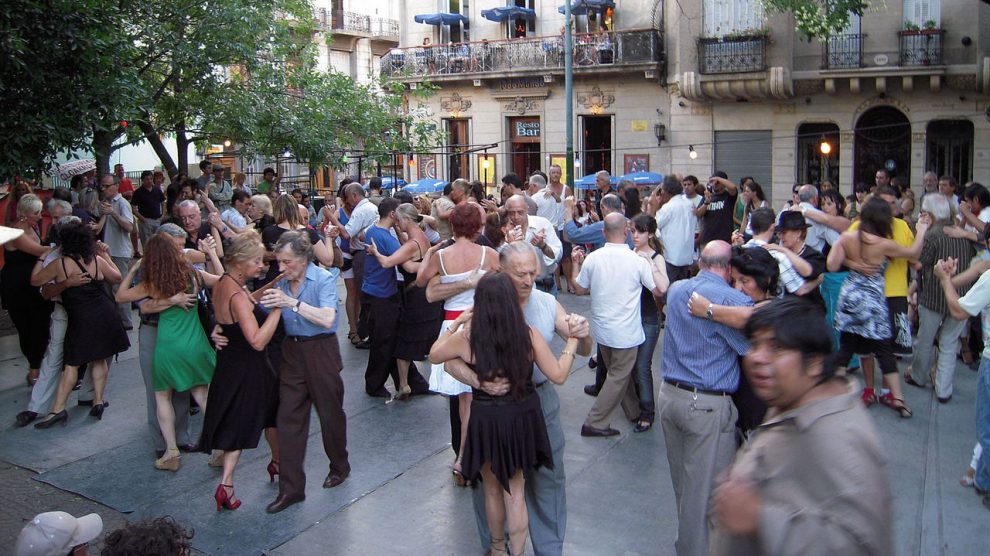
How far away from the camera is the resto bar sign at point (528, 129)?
1136 inches

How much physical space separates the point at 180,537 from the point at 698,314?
2.77 m

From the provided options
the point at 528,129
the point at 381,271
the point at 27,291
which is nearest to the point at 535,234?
the point at 381,271

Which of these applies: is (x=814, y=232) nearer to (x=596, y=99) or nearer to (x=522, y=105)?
(x=596, y=99)

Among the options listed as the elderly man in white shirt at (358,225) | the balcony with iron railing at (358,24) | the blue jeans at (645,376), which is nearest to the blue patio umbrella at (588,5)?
the balcony with iron railing at (358,24)

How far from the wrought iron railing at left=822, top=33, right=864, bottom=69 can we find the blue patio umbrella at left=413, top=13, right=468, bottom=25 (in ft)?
39.1

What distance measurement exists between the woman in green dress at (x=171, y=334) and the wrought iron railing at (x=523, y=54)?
21291 millimetres

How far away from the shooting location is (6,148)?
8273mm

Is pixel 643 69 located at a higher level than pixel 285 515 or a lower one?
higher

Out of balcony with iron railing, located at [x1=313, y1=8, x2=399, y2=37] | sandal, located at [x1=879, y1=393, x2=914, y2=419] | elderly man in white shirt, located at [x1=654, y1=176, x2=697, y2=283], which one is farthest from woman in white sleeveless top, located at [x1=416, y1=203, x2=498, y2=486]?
balcony with iron railing, located at [x1=313, y1=8, x2=399, y2=37]

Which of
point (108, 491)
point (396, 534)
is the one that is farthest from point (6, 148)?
point (396, 534)

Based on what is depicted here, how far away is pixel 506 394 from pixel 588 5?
23.7 meters

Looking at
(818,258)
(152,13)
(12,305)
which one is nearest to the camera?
(818,258)

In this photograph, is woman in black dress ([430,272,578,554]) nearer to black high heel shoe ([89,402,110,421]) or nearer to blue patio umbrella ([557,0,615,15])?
black high heel shoe ([89,402,110,421])

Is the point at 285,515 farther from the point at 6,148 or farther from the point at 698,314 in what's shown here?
the point at 6,148
